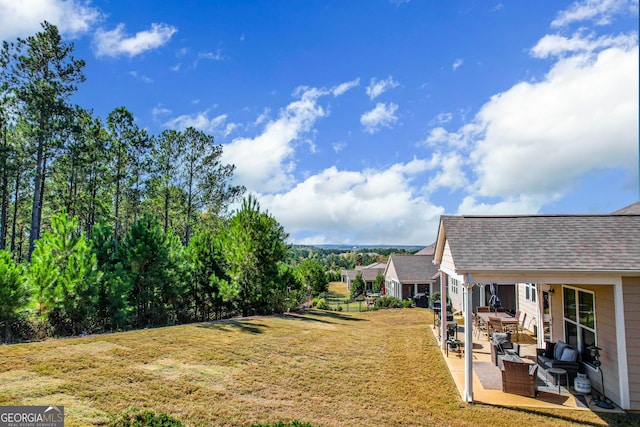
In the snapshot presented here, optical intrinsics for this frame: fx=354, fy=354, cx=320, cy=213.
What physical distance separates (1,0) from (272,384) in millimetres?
18580

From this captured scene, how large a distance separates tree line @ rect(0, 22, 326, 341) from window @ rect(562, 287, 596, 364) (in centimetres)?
1310

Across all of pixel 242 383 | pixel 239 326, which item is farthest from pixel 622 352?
pixel 239 326

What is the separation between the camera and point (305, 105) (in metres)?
18.3

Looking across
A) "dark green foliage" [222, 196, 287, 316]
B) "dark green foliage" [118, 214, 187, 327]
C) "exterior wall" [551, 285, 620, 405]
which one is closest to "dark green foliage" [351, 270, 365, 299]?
"dark green foliage" [222, 196, 287, 316]

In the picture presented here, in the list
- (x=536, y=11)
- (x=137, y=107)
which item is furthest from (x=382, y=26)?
(x=137, y=107)

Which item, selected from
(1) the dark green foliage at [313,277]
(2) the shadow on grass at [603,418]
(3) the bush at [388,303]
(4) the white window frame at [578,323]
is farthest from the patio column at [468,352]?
(1) the dark green foliage at [313,277]

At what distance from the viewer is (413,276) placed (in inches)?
1260

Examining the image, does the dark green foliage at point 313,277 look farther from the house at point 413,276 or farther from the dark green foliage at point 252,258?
the dark green foliage at point 252,258

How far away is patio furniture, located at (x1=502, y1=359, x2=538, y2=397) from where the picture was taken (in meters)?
8.12

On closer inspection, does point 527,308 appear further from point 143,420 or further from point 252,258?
point 143,420

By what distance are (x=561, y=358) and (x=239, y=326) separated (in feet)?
37.4

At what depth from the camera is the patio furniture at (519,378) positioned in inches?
320

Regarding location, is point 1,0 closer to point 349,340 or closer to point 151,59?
point 151,59

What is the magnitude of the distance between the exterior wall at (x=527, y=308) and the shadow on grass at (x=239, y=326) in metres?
11.2
